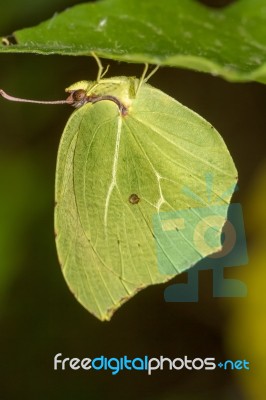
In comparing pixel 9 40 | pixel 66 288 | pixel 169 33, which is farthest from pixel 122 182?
pixel 66 288

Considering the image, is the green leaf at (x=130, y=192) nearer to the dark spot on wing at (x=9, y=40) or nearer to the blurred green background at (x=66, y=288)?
the dark spot on wing at (x=9, y=40)

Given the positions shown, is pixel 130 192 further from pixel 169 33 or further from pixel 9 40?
pixel 169 33

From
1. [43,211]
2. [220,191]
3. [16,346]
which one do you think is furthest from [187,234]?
[16,346]

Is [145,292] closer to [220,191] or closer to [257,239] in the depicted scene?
[257,239]

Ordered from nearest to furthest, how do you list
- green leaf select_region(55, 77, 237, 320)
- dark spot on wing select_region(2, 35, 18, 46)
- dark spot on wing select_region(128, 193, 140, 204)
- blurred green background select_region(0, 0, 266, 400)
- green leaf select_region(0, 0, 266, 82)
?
1. green leaf select_region(0, 0, 266, 82)
2. dark spot on wing select_region(2, 35, 18, 46)
3. green leaf select_region(55, 77, 237, 320)
4. dark spot on wing select_region(128, 193, 140, 204)
5. blurred green background select_region(0, 0, 266, 400)

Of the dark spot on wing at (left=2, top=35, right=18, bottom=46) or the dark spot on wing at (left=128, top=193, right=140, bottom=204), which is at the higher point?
the dark spot on wing at (left=2, top=35, right=18, bottom=46)

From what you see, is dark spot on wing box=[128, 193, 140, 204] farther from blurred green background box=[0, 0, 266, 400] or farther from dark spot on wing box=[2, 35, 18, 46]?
blurred green background box=[0, 0, 266, 400]

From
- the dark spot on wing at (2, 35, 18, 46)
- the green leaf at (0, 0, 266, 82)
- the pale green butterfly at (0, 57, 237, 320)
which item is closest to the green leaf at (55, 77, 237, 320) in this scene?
the pale green butterfly at (0, 57, 237, 320)
